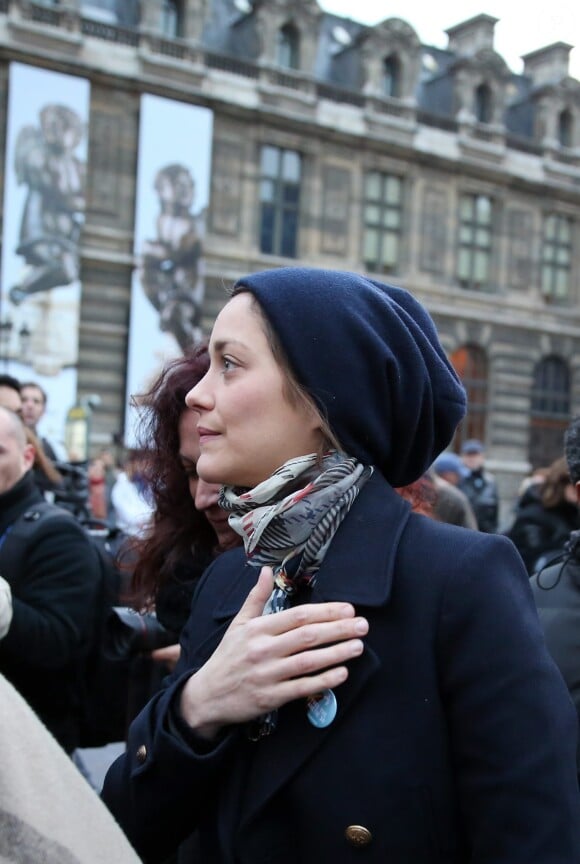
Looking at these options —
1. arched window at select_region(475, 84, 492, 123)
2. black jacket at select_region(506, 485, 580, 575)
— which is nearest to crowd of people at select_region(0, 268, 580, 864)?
black jacket at select_region(506, 485, 580, 575)

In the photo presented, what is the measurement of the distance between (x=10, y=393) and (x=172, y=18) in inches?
607

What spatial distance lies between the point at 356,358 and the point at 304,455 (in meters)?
0.16

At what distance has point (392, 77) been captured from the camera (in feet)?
69.5

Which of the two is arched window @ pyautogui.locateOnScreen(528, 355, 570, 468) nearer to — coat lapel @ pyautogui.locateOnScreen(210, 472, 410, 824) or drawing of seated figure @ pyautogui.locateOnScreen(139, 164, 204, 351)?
drawing of seated figure @ pyautogui.locateOnScreen(139, 164, 204, 351)

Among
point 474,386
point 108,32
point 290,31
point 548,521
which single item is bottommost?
point 548,521

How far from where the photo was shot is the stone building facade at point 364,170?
1719cm

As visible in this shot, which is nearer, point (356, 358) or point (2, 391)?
point (356, 358)

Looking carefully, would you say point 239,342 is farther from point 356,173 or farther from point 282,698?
point 356,173

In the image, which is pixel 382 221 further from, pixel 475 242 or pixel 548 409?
pixel 548 409

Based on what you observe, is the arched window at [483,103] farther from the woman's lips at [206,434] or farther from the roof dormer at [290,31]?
the woman's lips at [206,434]

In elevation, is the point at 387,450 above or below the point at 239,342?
below

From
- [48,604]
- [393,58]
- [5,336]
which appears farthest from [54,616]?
[393,58]

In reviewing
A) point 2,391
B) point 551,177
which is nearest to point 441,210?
point 551,177

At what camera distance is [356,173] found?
785 inches
